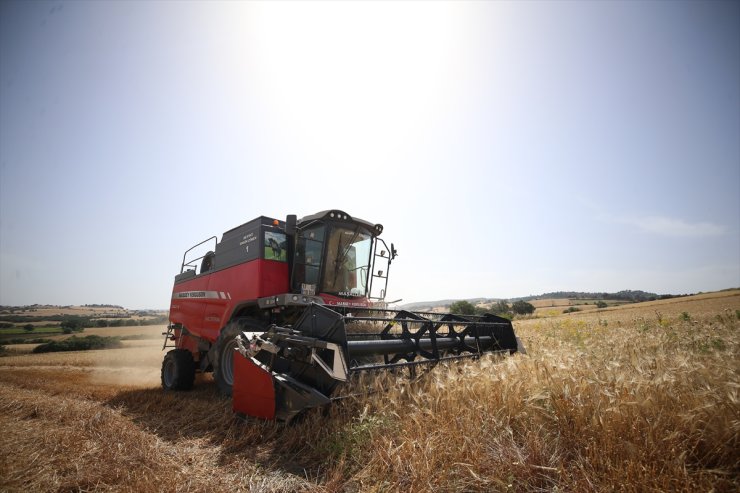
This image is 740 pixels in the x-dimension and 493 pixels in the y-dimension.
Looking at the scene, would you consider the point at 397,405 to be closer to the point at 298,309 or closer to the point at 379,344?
the point at 379,344

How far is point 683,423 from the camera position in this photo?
187 centimetres

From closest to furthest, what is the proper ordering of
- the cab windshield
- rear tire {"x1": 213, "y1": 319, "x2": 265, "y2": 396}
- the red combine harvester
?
the red combine harvester < rear tire {"x1": 213, "y1": 319, "x2": 265, "y2": 396} < the cab windshield

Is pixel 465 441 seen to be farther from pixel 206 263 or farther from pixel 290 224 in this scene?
pixel 206 263

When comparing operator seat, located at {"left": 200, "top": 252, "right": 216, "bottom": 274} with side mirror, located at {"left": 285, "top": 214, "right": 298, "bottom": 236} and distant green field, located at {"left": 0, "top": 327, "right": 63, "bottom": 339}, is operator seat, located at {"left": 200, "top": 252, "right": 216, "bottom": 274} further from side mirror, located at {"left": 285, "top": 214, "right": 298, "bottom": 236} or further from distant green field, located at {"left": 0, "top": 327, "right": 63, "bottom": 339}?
distant green field, located at {"left": 0, "top": 327, "right": 63, "bottom": 339}

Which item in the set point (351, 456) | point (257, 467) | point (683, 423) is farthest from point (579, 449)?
point (257, 467)

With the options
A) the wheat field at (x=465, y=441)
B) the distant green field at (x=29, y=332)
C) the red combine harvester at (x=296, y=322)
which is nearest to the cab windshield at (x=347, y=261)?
the red combine harvester at (x=296, y=322)

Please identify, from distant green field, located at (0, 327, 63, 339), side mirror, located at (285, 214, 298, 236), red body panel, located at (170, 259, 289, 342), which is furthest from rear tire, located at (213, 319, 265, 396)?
distant green field, located at (0, 327, 63, 339)

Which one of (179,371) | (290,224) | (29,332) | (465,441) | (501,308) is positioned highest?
(290,224)

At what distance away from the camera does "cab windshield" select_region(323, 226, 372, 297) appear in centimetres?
627

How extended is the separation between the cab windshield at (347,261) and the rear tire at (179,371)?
11.1 ft

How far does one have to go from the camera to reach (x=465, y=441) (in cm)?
221

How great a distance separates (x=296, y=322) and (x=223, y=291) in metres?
3.26

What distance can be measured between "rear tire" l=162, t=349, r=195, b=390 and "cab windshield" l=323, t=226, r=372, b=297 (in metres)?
3.37

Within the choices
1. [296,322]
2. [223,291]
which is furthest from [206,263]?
[296,322]
